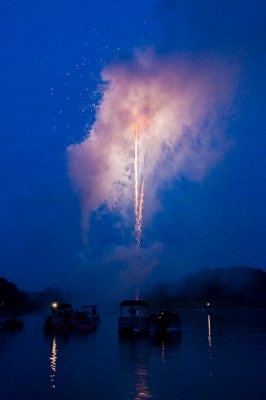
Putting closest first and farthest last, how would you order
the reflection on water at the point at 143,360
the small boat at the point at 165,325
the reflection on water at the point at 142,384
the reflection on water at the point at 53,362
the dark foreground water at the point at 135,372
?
the reflection on water at the point at 142,384 → the dark foreground water at the point at 135,372 → the reflection on water at the point at 143,360 → the reflection on water at the point at 53,362 → the small boat at the point at 165,325

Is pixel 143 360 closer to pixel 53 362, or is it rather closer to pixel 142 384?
pixel 53 362

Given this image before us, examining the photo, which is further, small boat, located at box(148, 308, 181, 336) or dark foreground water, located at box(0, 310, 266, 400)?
small boat, located at box(148, 308, 181, 336)

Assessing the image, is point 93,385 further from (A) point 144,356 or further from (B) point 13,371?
(A) point 144,356

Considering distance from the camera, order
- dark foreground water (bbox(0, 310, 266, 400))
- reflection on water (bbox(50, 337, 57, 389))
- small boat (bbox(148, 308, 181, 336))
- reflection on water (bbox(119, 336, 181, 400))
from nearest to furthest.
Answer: dark foreground water (bbox(0, 310, 266, 400))
reflection on water (bbox(119, 336, 181, 400))
reflection on water (bbox(50, 337, 57, 389))
small boat (bbox(148, 308, 181, 336))

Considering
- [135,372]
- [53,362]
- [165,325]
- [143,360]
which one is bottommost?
[135,372]

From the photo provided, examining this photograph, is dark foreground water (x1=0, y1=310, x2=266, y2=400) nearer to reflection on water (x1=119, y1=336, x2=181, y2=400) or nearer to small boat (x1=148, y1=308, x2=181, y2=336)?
reflection on water (x1=119, y1=336, x2=181, y2=400)

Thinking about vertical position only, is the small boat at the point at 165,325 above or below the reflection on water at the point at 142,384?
above

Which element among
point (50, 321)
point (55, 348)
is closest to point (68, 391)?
point (55, 348)

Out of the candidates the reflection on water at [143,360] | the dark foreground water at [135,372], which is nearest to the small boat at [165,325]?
the reflection on water at [143,360]

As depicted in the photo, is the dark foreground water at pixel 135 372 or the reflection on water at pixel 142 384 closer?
the reflection on water at pixel 142 384

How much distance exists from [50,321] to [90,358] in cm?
4496

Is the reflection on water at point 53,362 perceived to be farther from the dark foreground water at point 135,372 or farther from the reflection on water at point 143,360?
the reflection on water at point 143,360

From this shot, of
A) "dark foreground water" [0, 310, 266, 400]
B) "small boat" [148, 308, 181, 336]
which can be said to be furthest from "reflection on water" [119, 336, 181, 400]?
"small boat" [148, 308, 181, 336]

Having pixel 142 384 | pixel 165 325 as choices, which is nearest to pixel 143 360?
pixel 142 384
